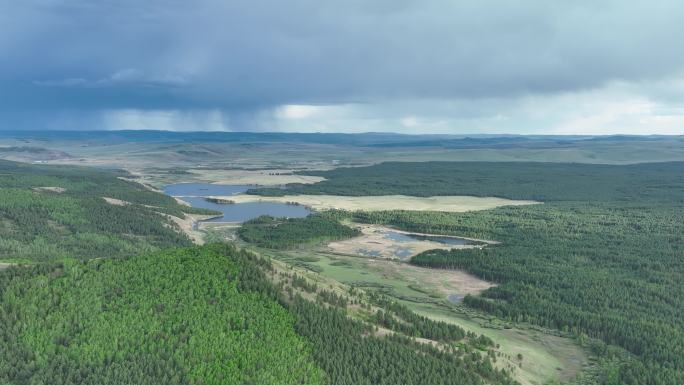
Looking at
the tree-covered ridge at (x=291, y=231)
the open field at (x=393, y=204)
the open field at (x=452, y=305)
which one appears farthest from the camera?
the open field at (x=393, y=204)

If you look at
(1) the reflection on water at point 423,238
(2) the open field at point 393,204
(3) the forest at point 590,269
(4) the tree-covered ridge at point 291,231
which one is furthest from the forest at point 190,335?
(2) the open field at point 393,204

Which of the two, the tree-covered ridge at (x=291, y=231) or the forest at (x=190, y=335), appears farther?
the tree-covered ridge at (x=291, y=231)

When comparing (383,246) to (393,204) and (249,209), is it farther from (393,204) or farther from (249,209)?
(393,204)

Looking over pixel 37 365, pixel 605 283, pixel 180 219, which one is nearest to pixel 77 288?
pixel 37 365

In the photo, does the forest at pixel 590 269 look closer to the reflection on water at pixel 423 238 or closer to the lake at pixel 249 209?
the reflection on water at pixel 423 238

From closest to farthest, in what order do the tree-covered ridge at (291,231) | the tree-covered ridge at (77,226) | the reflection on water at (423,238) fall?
the tree-covered ridge at (77,226) → the tree-covered ridge at (291,231) → the reflection on water at (423,238)

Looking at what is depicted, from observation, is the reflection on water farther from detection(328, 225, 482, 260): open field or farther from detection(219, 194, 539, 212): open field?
detection(219, 194, 539, 212): open field

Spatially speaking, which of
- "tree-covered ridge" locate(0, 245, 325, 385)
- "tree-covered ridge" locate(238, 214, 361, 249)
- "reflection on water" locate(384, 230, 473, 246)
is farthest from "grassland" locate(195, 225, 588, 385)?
Answer: "reflection on water" locate(384, 230, 473, 246)
